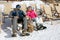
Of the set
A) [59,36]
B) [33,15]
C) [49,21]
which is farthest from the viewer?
[49,21]

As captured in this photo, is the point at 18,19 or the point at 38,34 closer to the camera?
the point at 38,34

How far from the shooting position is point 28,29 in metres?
7.42

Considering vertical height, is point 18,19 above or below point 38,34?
above

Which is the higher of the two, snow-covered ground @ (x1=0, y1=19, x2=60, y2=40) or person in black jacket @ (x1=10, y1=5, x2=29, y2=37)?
person in black jacket @ (x1=10, y1=5, x2=29, y2=37)

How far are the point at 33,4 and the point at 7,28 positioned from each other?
3.23m

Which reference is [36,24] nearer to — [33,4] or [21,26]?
[21,26]

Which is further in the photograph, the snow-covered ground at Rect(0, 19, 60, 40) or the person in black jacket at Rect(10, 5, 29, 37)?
the person in black jacket at Rect(10, 5, 29, 37)

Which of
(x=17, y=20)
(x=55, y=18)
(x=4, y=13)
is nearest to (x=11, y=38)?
(x=17, y=20)

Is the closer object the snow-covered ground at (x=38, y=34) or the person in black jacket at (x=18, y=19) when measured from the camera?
the snow-covered ground at (x=38, y=34)

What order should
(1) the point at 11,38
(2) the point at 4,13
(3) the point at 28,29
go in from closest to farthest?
(1) the point at 11,38, (3) the point at 28,29, (2) the point at 4,13

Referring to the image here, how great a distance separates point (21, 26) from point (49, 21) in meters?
2.36

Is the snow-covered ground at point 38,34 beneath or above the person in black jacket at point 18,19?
beneath

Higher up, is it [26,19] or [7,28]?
[26,19]

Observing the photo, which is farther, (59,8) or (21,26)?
(59,8)
